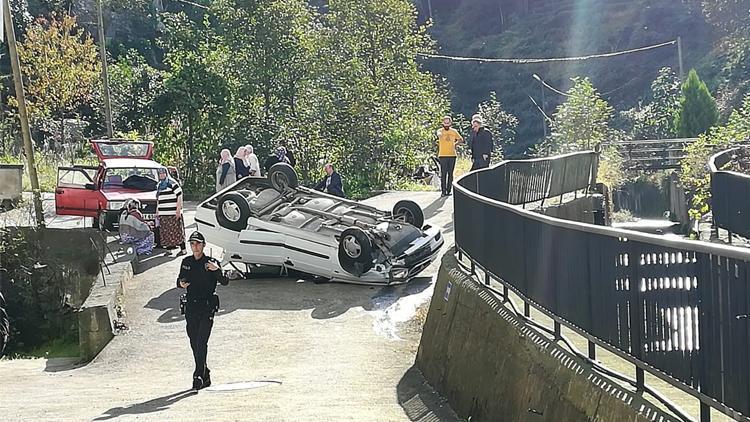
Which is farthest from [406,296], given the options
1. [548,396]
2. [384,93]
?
[384,93]

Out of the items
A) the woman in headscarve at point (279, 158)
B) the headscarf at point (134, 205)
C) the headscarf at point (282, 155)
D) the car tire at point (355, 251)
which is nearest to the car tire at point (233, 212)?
the car tire at point (355, 251)

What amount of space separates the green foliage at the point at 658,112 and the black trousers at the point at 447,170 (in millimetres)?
30900

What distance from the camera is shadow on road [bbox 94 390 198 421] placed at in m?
8.99

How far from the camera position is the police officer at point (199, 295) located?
10141 mm

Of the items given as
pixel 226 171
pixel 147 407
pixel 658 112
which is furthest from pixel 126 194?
pixel 658 112

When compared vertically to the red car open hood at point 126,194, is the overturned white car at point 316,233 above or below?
below

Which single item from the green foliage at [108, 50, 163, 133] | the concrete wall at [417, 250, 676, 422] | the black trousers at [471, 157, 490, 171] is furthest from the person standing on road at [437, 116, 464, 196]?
the green foliage at [108, 50, 163, 133]

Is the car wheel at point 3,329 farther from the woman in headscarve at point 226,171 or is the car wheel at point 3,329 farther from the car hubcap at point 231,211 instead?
the car hubcap at point 231,211

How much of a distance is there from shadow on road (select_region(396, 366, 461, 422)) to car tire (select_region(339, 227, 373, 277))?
4.00 m

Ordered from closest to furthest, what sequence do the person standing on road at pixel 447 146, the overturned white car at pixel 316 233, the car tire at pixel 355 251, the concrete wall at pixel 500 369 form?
the concrete wall at pixel 500 369 < the car tire at pixel 355 251 < the overturned white car at pixel 316 233 < the person standing on road at pixel 447 146

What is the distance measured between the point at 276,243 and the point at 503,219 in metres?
7.74

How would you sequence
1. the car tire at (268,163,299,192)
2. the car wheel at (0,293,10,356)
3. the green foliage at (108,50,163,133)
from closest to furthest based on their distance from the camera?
the car tire at (268,163,299,192) → the car wheel at (0,293,10,356) → the green foliage at (108,50,163,133)

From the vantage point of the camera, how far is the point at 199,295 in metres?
10.2

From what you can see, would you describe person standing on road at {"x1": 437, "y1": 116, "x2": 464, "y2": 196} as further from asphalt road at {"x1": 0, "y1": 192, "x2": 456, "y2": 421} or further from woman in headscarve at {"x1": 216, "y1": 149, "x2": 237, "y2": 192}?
asphalt road at {"x1": 0, "y1": 192, "x2": 456, "y2": 421}
